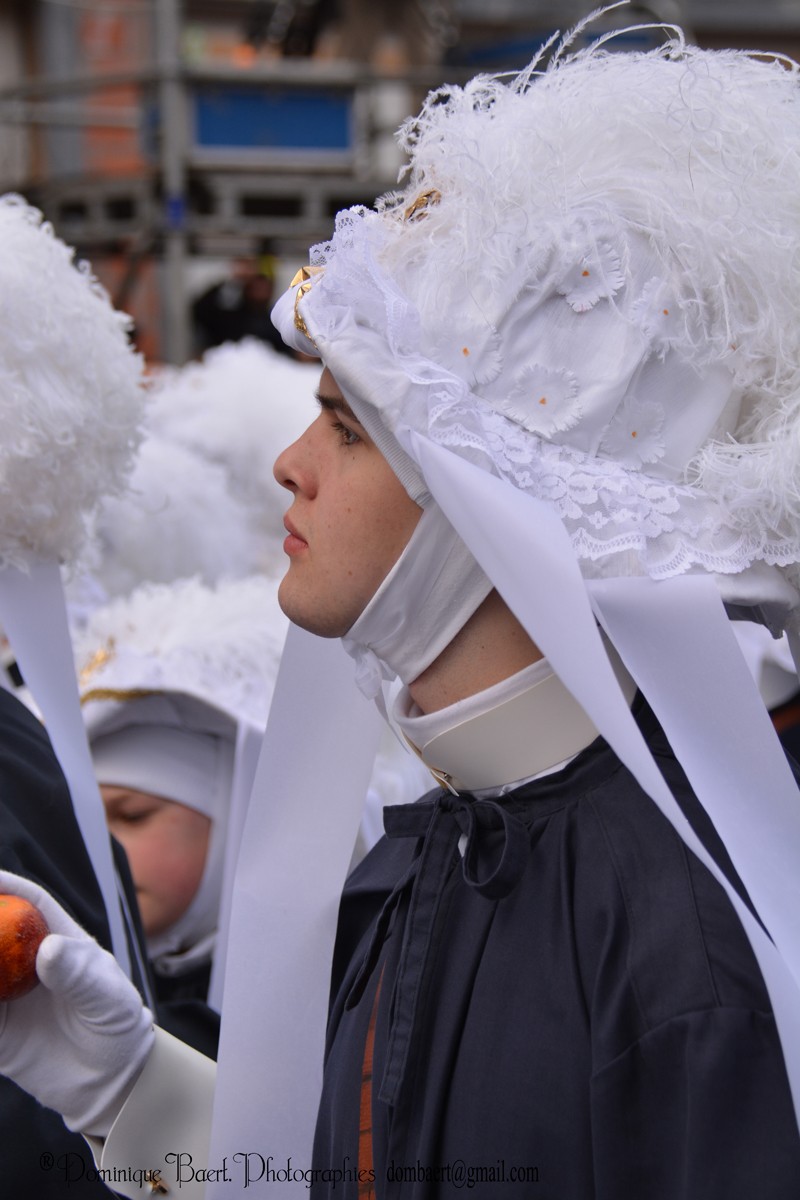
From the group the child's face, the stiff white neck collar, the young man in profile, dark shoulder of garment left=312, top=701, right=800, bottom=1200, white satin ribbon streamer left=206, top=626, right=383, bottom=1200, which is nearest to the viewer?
dark shoulder of garment left=312, top=701, right=800, bottom=1200

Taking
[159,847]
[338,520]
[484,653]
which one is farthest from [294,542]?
[159,847]

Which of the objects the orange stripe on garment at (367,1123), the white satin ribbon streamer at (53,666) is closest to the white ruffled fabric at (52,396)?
the white satin ribbon streamer at (53,666)

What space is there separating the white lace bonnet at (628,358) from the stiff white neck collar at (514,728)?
91 millimetres

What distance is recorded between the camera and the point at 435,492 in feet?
3.81

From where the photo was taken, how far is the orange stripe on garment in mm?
1275

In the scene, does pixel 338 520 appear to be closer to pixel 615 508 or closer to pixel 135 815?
pixel 615 508

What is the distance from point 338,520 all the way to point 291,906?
0.51 m

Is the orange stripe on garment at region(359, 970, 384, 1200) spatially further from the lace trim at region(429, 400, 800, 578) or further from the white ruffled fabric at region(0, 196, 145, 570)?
the white ruffled fabric at region(0, 196, 145, 570)

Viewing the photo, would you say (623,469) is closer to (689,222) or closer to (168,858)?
(689,222)

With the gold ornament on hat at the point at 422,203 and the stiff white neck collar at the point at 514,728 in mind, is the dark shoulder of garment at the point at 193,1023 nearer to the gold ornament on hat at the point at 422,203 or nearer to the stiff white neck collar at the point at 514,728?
the stiff white neck collar at the point at 514,728

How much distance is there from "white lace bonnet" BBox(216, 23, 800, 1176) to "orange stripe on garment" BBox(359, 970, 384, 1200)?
49cm

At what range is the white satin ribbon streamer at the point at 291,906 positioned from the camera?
1.42 meters

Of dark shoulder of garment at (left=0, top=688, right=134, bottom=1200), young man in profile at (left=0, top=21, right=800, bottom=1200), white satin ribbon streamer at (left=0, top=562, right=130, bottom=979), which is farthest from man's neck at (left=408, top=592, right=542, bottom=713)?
white satin ribbon streamer at (left=0, top=562, right=130, bottom=979)

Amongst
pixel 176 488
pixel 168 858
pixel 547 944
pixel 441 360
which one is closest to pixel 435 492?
pixel 441 360
